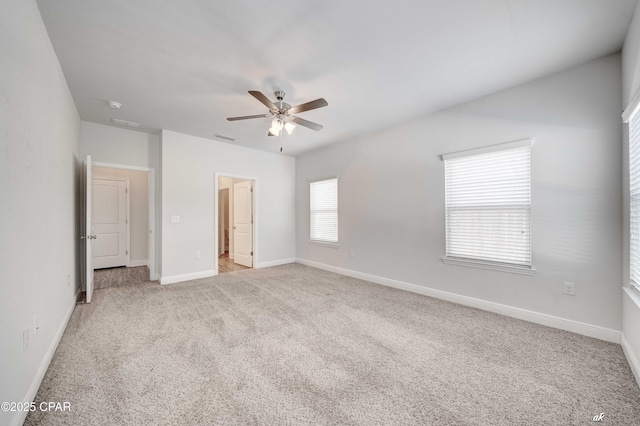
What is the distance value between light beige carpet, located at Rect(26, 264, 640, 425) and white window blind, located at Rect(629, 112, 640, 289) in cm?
77

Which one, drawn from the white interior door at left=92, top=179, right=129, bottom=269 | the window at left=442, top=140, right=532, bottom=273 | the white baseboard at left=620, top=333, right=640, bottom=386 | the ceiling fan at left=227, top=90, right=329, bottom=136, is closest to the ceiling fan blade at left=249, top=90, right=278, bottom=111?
the ceiling fan at left=227, top=90, right=329, bottom=136

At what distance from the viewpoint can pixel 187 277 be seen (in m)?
4.59

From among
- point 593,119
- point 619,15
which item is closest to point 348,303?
point 593,119

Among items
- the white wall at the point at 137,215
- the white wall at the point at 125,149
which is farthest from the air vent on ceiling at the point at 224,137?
the white wall at the point at 137,215

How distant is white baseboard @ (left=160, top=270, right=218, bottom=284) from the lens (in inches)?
171

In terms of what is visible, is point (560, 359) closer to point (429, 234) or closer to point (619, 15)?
point (429, 234)

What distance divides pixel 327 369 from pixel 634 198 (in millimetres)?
2896

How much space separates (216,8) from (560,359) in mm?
3890

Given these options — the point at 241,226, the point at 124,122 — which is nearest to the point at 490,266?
the point at 241,226

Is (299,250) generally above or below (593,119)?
below

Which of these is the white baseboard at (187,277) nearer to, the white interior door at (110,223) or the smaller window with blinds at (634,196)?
the white interior door at (110,223)

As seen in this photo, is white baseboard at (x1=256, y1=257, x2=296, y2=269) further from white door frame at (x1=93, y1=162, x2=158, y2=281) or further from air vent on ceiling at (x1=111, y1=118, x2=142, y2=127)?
air vent on ceiling at (x1=111, y1=118, x2=142, y2=127)

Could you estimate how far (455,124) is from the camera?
11.1 feet

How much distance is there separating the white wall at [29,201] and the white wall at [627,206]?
404 centimetres
